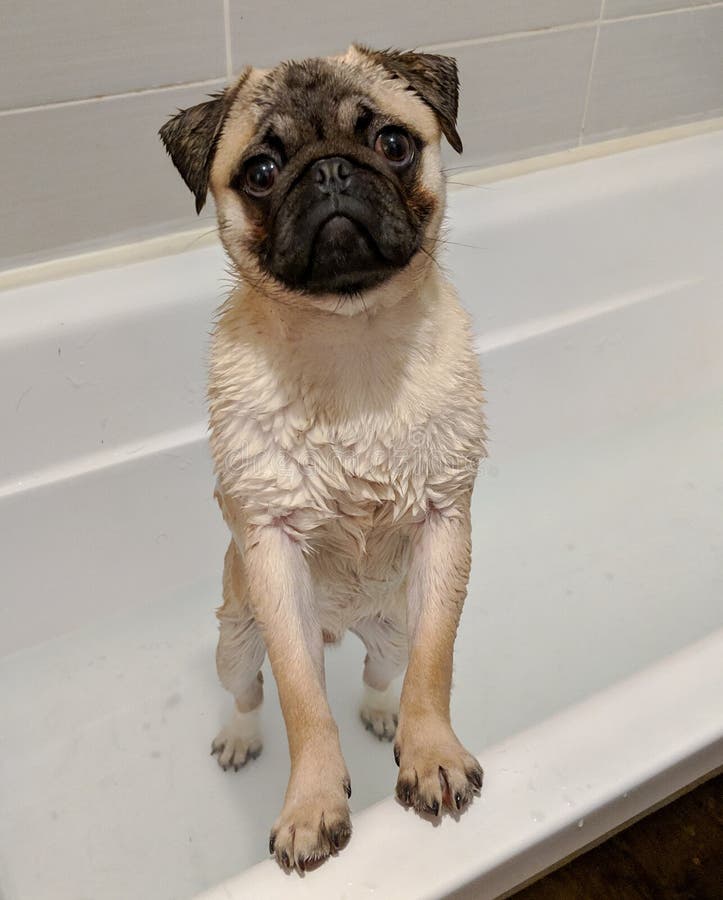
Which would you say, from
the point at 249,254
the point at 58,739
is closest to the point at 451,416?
the point at 249,254

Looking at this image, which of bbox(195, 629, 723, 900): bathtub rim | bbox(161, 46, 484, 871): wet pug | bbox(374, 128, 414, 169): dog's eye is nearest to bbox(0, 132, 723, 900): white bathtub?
bbox(195, 629, 723, 900): bathtub rim

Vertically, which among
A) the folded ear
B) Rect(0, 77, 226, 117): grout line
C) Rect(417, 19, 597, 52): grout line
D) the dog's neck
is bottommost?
the dog's neck

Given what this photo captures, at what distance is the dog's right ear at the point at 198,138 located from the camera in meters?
0.91

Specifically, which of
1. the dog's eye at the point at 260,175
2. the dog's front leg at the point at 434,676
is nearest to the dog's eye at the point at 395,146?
the dog's eye at the point at 260,175

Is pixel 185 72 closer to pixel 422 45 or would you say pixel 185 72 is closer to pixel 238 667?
pixel 422 45

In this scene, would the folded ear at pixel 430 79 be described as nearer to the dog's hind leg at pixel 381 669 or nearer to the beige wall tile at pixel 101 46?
the beige wall tile at pixel 101 46

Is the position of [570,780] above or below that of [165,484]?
above

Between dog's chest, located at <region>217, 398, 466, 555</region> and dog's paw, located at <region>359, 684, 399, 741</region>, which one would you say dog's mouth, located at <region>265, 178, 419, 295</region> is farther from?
dog's paw, located at <region>359, 684, 399, 741</region>

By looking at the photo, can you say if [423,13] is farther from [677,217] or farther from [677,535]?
[677,535]

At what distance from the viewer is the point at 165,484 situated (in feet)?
4.88

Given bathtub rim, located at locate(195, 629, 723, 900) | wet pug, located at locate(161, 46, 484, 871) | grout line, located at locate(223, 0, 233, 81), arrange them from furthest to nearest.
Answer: grout line, located at locate(223, 0, 233, 81), wet pug, located at locate(161, 46, 484, 871), bathtub rim, located at locate(195, 629, 723, 900)

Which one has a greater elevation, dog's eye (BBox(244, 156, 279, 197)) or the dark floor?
dog's eye (BBox(244, 156, 279, 197))

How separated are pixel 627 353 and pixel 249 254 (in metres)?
1.15

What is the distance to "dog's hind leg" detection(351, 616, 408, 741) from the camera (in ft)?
4.00
